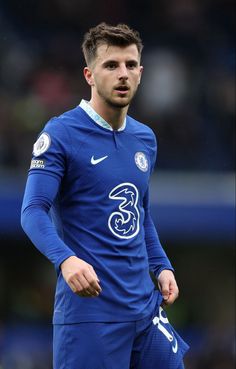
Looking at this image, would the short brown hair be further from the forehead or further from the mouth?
the mouth

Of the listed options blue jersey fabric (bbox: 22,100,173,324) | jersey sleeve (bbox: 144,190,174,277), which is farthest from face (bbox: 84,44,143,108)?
jersey sleeve (bbox: 144,190,174,277)

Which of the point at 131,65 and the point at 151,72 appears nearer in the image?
the point at 131,65

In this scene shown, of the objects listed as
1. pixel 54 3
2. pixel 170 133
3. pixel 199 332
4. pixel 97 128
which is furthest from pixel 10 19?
pixel 97 128

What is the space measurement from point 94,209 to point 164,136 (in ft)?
30.3

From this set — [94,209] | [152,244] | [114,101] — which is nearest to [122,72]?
[114,101]

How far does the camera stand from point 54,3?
15.9 meters

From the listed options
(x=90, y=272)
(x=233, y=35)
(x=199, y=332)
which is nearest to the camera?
(x=90, y=272)

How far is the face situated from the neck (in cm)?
3

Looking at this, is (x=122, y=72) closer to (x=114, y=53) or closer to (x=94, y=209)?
(x=114, y=53)

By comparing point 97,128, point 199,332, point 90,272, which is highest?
point 97,128

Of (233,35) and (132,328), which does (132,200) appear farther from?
(233,35)

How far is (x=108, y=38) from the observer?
15.7 feet

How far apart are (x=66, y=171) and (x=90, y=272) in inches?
23.5

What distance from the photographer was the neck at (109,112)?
15.9 feet
